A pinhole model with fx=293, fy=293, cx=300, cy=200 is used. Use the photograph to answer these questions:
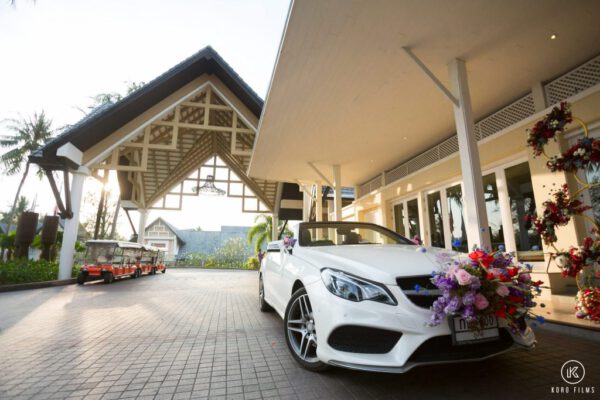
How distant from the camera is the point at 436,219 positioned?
849cm

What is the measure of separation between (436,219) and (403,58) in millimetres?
5325

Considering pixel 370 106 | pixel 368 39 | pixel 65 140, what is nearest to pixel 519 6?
pixel 368 39

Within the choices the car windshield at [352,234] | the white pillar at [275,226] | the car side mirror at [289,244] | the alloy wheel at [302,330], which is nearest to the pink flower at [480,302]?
the alloy wheel at [302,330]

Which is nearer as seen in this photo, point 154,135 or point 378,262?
point 378,262

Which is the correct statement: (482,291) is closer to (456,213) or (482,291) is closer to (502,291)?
(502,291)

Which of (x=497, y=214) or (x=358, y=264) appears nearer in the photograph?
(x=358, y=264)

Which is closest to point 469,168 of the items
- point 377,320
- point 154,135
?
point 377,320

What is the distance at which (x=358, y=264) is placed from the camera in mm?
2166

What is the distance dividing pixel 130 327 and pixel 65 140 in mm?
9848

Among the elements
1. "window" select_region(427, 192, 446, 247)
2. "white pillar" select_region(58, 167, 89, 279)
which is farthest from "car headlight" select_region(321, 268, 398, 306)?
"white pillar" select_region(58, 167, 89, 279)

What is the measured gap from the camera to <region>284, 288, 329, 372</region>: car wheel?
2.29 metres

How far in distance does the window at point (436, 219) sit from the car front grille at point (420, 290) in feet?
22.6

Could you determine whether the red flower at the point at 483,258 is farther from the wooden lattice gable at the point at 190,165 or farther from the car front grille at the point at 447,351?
the wooden lattice gable at the point at 190,165

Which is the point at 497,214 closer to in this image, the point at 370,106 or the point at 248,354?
the point at 370,106
